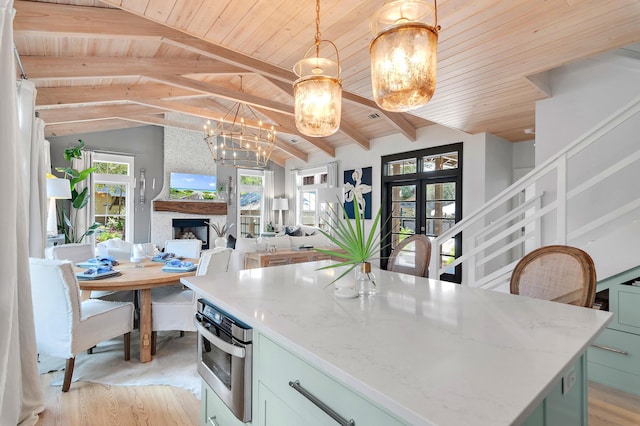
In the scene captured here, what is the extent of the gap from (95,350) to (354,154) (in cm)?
608

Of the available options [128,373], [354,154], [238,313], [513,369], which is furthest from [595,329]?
[354,154]

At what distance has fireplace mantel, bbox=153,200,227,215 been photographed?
7.58 meters

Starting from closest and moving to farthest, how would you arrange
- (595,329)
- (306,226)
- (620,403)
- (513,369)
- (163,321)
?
1. (513,369)
2. (595,329)
3. (620,403)
4. (163,321)
5. (306,226)

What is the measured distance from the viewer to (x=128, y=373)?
2.58 meters

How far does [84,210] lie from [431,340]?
785cm

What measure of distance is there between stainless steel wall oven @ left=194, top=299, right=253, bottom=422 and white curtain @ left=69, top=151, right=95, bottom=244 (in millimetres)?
6682

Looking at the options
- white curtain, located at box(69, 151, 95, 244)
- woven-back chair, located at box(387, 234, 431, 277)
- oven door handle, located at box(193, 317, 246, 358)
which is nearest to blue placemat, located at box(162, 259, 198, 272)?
oven door handle, located at box(193, 317, 246, 358)

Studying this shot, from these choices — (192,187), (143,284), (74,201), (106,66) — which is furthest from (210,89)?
(192,187)

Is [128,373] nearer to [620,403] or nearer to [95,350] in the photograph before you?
[95,350]

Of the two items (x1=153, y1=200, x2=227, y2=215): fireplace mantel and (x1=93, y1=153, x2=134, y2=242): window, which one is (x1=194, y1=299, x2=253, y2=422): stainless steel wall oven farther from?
(x1=93, y1=153, x2=134, y2=242): window

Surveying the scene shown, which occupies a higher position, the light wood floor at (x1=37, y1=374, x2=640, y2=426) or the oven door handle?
the oven door handle

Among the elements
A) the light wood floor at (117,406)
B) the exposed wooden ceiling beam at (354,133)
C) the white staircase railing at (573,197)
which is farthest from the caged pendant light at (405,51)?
the exposed wooden ceiling beam at (354,133)

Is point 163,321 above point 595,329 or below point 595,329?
below

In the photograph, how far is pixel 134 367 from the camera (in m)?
2.67
